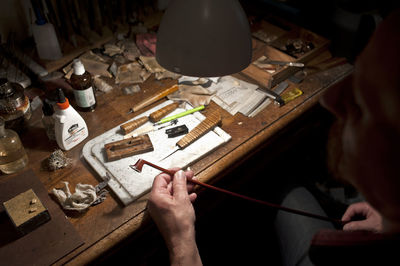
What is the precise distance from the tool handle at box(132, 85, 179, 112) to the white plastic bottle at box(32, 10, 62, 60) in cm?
51

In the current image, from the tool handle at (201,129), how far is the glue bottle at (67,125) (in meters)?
0.34

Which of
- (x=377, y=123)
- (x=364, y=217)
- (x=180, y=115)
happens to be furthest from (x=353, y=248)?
(x=180, y=115)

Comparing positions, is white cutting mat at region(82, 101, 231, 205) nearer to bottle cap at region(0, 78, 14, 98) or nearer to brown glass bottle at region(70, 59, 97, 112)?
brown glass bottle at region(70, 59, 97, 112)

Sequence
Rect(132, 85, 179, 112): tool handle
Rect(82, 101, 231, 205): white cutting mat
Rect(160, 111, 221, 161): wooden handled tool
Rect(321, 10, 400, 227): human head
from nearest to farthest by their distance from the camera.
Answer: Rect(321, 10, 400, 227): human head → Rect(82, 101, 231, 205): white cutting mat → Rect(160, 111, 221, 161): wooden handled tool → Rect(132, 85, 179, 112): tool handle

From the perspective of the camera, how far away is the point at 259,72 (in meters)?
1.40

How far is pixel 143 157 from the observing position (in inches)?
43.5

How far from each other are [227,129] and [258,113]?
6.3 inches

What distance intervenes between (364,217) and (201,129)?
0.65 meters

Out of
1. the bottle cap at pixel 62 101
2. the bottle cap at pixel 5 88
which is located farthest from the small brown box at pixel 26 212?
the bottle cap at pixel 5 88

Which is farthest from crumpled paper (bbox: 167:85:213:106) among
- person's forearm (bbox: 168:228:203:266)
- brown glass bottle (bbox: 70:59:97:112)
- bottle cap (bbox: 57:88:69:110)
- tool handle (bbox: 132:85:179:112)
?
person's forearm (bbox: 168:228:203:266)

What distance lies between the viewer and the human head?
0.37 metres

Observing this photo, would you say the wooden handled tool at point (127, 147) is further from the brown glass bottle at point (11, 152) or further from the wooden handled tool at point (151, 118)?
the brown glass bottle at point (11, 152)

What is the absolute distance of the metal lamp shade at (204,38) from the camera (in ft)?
2.85

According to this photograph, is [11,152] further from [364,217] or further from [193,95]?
[364,217]
